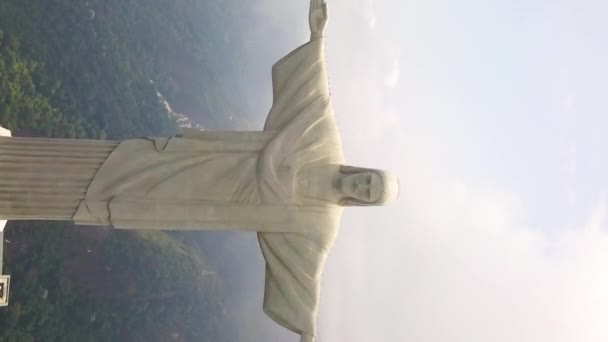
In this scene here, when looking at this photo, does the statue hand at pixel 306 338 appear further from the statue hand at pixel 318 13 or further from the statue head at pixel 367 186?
the statue hand at pixel 318 13

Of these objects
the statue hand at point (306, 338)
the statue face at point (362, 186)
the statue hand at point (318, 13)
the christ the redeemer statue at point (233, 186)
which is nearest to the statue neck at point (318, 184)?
the christ the redeemer statue at point (233, 186)

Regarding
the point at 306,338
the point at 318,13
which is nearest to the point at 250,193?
the point at 306,338

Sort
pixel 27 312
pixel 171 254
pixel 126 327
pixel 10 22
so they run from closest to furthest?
pixel 27 312
pixel 10 22
pixel 126 327
pixel 171 254

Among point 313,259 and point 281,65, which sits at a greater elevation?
point 281,65

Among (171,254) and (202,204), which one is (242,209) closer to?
(202,204)

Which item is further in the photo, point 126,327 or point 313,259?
point 126,327

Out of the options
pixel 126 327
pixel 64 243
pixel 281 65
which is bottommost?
pixel 126 327

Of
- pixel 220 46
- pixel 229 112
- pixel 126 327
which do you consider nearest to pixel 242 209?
pixel 126 327
